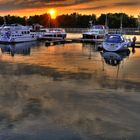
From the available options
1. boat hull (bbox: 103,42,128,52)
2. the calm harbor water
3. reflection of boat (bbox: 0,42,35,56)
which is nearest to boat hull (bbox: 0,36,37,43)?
reflection of boat (bbox: 0,42,35,56)

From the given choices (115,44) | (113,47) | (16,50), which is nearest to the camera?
(113,47)

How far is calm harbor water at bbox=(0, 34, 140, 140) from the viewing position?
14.0m

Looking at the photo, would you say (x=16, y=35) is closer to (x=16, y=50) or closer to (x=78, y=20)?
(x=16, y=50)

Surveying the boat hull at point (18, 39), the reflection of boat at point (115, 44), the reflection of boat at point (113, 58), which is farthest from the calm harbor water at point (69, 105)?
the boat hull at point (18, 39)

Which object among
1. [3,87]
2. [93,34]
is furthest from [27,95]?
[93,34]

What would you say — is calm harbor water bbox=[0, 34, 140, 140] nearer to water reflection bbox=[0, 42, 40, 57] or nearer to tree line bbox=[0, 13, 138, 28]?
water reflection bbox=[0, 42, 40, 57]

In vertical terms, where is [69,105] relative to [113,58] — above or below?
above

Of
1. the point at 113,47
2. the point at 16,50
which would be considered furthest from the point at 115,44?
the point at 16,50

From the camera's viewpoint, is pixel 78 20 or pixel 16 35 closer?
pixel 16 35

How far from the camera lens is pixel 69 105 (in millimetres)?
18094

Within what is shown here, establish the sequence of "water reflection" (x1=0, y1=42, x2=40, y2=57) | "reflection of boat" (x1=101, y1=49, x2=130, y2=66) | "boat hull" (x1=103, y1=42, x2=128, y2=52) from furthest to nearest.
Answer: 1. "boat hull" (x1=103, y1=42, x2=128, y2=52)
2. "water reflection" (x1=0, y1=42, x2=40, y2=57)
3. "reflection of boat" (x1=101, y1=49, x2=130, y2=66)

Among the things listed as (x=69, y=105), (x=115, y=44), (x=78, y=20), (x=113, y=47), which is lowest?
(x=78, y=20)

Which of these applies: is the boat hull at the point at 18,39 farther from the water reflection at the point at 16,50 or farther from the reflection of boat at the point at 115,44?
the reflection of boat at the point at 115,44

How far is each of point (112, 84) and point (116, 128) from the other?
10105 mm
